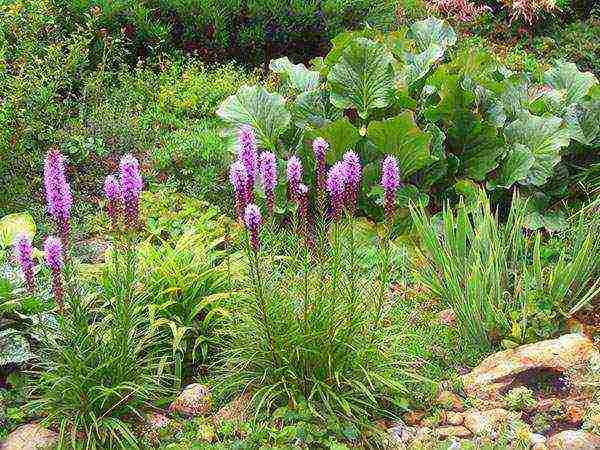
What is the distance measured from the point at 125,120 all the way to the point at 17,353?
3.26m

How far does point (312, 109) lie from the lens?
6.32m

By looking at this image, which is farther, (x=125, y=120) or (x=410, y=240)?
(x=125, y=120)

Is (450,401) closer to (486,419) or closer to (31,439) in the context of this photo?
(486,419)

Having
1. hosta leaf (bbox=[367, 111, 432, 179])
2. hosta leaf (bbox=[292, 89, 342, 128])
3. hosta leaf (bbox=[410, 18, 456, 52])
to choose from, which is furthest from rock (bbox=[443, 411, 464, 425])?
hosta leaf (bbox=[410, 18, 456, 52])

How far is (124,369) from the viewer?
4.11 meters

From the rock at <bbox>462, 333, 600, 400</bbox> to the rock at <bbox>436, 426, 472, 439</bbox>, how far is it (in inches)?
11.2

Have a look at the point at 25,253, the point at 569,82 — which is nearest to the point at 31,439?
the point at 25,253

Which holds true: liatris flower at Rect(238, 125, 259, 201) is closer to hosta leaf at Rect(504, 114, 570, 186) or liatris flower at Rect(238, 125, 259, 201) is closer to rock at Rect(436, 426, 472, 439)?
rock at Rect(436, 426, 472, 439)

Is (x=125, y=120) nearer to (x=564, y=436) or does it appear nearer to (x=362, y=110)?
(x=362, y=110)

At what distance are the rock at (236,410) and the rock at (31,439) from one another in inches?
30.3

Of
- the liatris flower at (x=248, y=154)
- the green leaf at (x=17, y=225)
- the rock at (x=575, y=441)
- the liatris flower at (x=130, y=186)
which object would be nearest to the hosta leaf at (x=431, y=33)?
the green leaf at (x=17, y=225)

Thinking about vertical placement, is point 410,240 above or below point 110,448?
above

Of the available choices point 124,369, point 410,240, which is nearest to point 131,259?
point 124,369

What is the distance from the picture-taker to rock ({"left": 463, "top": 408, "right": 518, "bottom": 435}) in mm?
3953
